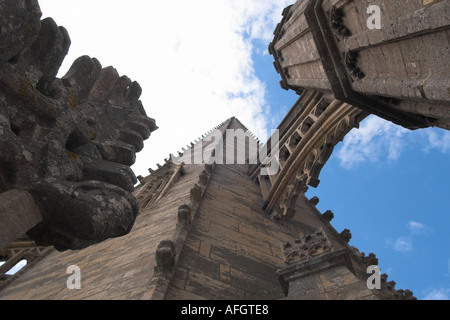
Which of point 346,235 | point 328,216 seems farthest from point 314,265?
point 328,216

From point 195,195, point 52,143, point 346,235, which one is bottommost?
point 52,143

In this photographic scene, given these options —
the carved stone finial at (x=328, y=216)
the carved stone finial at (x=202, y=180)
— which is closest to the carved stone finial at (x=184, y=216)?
the carved stone finial at (x=202, y=180)

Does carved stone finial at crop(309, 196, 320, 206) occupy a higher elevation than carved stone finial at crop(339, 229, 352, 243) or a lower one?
higher

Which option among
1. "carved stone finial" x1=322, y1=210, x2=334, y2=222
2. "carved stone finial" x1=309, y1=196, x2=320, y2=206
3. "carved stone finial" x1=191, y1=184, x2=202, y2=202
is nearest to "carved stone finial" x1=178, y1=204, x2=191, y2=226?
"carved stone finial" x1=191, y1=184, x2=202, y2=202

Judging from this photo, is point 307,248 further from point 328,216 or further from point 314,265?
point 328,216

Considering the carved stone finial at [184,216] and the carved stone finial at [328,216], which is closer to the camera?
the carved stone finial at [184,216]

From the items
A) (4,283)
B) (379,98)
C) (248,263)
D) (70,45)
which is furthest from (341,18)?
(4,283)

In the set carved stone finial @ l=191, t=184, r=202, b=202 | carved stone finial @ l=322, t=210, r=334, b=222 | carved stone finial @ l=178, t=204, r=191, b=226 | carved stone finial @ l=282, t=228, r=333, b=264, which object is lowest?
carved stone finial @ l=282, t=228, r=333, b=264

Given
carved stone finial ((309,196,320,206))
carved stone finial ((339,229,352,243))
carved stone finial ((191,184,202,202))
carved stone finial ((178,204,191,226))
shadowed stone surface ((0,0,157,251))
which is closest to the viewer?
shadowed stone surface ((0,0,157,251))

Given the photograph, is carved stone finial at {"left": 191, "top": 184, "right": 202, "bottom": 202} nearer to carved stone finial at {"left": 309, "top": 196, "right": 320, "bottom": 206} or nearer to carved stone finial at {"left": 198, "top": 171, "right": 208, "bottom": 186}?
carved stone finial at {"left": 198, "top": 171, "right": 208, "bottom": 186}

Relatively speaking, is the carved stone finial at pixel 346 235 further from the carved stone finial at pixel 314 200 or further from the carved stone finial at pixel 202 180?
the carved stone finial at pixel 202 180
